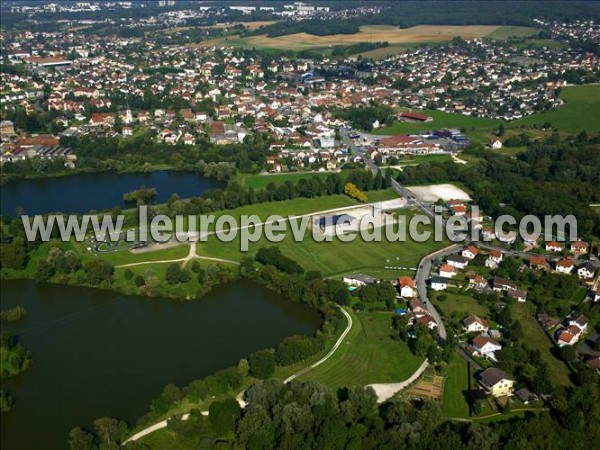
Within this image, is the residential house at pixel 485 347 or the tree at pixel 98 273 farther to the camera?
the tree at pixel 98 273

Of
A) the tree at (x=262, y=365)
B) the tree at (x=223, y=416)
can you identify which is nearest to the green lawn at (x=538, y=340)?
the tree at (x=262, y=365)

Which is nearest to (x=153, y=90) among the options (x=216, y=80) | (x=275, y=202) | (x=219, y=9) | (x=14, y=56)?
(x=216, y=80)

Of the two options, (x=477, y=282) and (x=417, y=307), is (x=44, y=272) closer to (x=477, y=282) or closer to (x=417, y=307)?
(x=417, y=307)

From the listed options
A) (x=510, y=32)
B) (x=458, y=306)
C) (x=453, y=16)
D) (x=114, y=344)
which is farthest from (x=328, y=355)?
(x=453, y=16)

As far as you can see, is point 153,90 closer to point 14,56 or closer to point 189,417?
point 14,56

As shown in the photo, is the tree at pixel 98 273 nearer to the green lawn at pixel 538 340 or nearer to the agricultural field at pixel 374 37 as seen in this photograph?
the green lawn at pixel 538 340

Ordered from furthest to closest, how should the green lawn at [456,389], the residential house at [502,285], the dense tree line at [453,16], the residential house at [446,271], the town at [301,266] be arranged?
the dense tree line at [453,16]
the residential house at [446,271]
the residential house at [502,285]
the green lawn at [456,389]
the town at [301,266]
